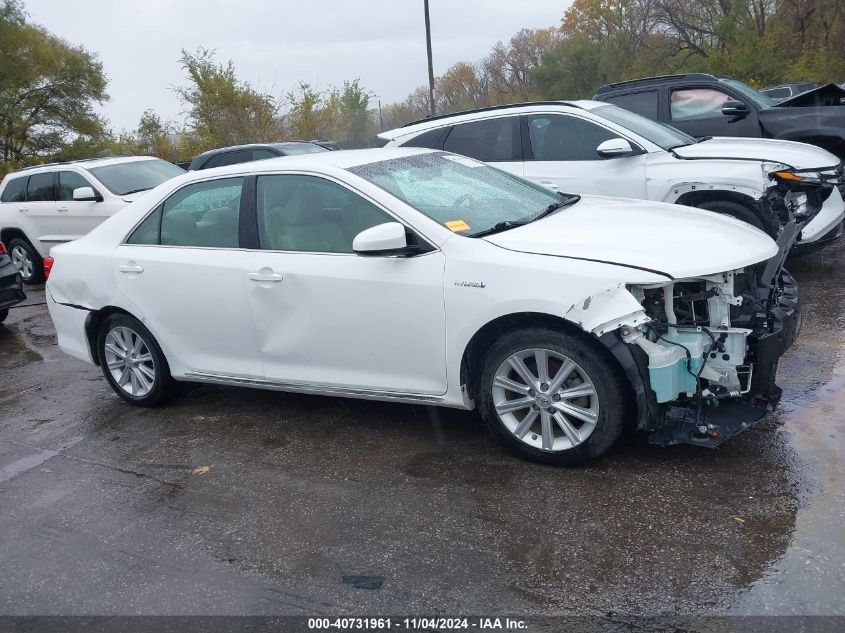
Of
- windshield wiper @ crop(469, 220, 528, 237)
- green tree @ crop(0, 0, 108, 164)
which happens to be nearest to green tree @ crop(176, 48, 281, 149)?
green tree @ crop(0, 0, 108, 164)

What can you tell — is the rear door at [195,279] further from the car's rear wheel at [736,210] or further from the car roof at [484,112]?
the car's rear wheel at [736,210]

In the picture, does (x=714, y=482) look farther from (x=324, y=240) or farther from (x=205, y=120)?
(x=205, y=120)

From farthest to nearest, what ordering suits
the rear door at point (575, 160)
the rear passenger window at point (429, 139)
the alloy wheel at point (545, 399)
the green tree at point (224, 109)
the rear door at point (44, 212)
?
1. the green tree at point (224, 109)
2. the rear door at point (44, 212)
3. the rear passenger window at point (429, 139)
4. the rear door at point (575, 160)
5. the alloy wheel at point (545, 399)

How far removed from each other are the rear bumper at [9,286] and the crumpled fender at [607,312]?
24.2 ft

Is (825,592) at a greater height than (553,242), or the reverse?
(553,242)

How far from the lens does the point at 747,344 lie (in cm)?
372

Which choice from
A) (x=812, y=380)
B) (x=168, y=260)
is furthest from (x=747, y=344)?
(x=168, y=260)

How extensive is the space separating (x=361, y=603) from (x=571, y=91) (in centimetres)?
3932

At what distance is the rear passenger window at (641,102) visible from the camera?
10.1 meters

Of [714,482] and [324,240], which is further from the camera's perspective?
[324,240]

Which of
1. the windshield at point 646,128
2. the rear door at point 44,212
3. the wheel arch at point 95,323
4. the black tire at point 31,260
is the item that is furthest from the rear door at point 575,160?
the black tire at point 31,260

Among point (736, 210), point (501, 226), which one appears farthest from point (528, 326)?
point (736, 210)

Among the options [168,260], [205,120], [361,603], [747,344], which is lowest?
[361,603]

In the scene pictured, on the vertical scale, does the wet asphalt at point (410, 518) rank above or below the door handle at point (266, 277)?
below
